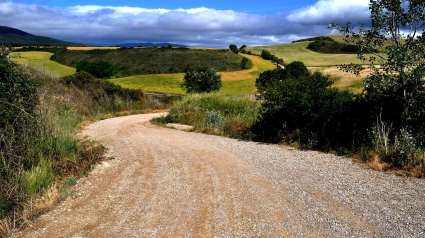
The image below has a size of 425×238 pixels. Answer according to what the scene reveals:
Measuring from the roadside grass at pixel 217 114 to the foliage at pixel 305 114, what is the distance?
109cm

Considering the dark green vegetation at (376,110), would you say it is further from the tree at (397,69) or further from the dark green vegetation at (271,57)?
the dark green vegetation at (271,57)

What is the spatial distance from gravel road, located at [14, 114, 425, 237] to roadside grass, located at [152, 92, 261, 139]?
467cm

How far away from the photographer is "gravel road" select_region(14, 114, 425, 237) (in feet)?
15.7

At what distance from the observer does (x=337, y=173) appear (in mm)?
7531

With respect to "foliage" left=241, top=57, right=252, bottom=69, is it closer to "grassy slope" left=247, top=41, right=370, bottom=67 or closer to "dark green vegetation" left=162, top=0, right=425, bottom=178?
"grassy slope" left=247, top=41, right=370, bottom=67

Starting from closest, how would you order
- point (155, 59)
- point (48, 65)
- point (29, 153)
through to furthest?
point (29, 153) → point (48, 65) → point (155, 59)

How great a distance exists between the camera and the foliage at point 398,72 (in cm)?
846

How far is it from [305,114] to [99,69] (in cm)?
7993

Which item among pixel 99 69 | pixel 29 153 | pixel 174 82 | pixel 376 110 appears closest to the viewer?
pixel 29 153

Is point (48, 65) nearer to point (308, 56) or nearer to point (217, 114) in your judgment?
point (308, 56)

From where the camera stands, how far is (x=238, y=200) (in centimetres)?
591

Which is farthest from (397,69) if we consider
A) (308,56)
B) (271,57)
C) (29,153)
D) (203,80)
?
(271,57)

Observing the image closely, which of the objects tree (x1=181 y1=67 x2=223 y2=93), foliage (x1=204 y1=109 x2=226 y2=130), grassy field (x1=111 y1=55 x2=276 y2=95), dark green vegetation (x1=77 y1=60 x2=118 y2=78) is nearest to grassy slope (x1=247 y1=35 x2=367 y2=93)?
grassy field (x1=111 y1=55 x2=276 y2=95)

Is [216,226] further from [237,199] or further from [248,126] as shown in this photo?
[248,126]
